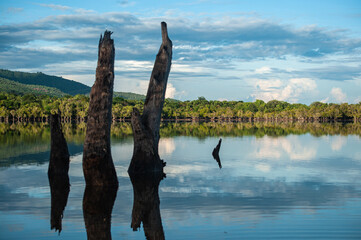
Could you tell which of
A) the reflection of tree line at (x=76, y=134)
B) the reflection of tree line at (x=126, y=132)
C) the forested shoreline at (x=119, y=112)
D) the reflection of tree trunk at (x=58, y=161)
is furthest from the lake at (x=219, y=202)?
the forested shoreline at (x=119, y=112)

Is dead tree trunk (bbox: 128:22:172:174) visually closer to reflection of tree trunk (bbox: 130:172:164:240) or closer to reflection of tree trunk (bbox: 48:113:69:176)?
reflection of tree trunk (bbox: 130:172:164:240)

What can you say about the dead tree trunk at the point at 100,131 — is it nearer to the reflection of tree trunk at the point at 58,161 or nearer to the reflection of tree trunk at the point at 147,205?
the reflection of tree trunk at the point at 58,161

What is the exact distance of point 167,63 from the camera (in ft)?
58.0

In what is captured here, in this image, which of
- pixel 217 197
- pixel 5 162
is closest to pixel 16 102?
pixel 5 162

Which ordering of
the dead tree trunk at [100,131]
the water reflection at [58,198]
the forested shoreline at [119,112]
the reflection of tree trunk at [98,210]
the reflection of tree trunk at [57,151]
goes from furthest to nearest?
the forested shoreline at [119,112] < the reflection of tree trunk at [57,151] < the dead tree trunk at [100,131] < the water reflection at [58,198] < the reflection of tree trunk at [98,210]

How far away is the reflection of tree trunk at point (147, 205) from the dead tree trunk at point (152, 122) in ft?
1.95

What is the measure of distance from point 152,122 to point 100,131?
324 centimetres

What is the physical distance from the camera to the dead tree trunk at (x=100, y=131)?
1408 cm

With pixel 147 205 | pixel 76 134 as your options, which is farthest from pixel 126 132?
pixel 147 205

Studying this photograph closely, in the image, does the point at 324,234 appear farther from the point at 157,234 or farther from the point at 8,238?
the point at 8,238

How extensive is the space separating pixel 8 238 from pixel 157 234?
116 inches

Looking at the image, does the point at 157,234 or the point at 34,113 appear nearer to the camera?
the point at 157,234

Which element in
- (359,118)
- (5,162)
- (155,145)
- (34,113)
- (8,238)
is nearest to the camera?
(8,238)

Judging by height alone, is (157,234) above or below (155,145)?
below
